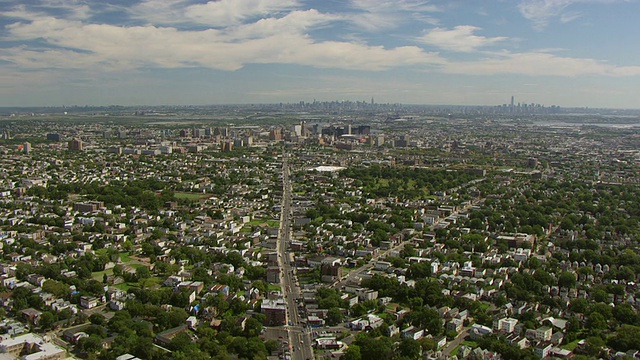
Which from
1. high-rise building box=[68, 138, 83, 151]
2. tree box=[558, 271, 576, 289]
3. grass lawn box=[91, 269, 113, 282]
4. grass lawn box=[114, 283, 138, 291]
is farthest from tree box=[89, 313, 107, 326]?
high-rise building box=[68, 138, 83, 151]

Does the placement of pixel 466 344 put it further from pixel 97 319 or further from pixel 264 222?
pixel 264 222

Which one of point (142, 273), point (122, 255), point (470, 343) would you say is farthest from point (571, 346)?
point (122, 255)

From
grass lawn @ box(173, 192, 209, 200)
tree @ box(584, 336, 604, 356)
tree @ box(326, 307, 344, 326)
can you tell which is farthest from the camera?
grass lawn @ box(173, 192, 209, 200)

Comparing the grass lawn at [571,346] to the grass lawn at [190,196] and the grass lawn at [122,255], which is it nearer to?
the grass lawn at [122,255]

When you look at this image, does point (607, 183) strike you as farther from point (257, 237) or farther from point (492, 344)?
point (492, 344)

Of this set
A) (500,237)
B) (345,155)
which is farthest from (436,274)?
(345,155)

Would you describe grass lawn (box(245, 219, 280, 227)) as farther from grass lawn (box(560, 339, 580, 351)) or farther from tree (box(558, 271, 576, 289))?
grass lawn (box(560, 339, 580, 351))

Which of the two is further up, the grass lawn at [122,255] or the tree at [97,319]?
the tree at [97,319]

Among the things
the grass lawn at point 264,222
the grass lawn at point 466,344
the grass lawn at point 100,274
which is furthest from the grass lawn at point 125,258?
the grass lawn at point 466,344
